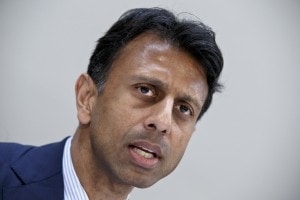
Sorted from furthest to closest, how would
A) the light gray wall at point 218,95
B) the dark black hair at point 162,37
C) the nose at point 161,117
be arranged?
the light gray wall at point 218,95 → the dark black hair at point 162,37 → the nose at point 161,117

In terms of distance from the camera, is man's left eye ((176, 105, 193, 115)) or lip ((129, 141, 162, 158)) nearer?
lip ((129, 141, 162, 158))

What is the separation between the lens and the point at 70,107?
2.32 m

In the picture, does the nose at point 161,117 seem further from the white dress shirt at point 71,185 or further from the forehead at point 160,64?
the white dress shirt at point 71,185

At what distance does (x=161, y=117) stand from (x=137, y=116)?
0.09m

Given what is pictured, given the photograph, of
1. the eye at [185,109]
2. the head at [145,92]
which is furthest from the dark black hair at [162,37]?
the eye at [185,109]

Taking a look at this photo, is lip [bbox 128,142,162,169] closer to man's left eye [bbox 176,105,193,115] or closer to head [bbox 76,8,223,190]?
head [bbox 76,8,223,190]

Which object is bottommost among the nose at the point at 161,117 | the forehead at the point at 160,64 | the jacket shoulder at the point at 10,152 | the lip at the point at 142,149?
the jacket shoulder at the point at 10,152

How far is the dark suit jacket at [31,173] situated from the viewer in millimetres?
1567

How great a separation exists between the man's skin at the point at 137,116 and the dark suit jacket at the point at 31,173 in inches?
3.9

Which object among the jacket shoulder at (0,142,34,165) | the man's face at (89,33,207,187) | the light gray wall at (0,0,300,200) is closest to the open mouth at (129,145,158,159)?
the man's face at (89,33,207,187)

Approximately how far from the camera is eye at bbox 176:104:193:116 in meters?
1.69

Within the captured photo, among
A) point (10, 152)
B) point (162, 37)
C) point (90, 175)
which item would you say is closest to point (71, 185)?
point (90, 175)

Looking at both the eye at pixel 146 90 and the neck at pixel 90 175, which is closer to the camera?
the eye at pixel 146 90

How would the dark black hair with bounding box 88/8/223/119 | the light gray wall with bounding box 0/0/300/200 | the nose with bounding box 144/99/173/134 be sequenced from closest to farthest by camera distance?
1. the nose with bounding box 144/99/173/134
2. the dark black hair with bounding box 88/8/223/119
3. the light gray wall with bounding box 0/0/300/200
